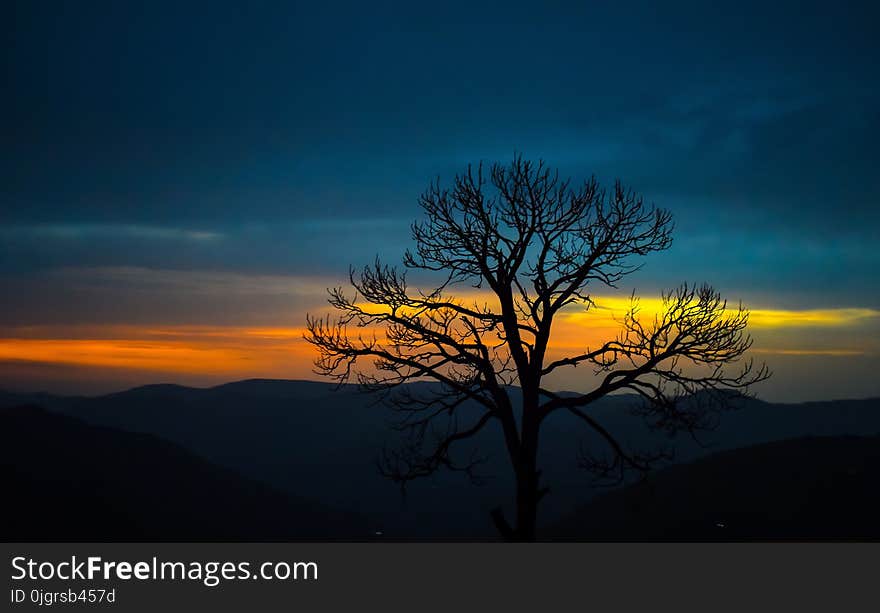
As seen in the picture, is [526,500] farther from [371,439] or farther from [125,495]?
[371,439]

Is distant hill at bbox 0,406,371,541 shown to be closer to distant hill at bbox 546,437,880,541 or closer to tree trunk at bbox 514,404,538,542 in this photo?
distant hill at bbox 546,437,880,541

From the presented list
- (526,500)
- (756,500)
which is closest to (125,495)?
(756,500)

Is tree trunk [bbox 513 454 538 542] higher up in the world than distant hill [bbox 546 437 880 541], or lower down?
higher up

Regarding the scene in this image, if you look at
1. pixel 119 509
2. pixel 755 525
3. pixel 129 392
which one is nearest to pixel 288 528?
pixel 119 509

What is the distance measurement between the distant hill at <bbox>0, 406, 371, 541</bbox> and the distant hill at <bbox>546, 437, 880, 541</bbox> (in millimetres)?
27442

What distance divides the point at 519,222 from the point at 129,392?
477 feet

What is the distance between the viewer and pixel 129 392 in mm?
A: 144000

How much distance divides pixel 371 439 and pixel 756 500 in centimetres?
9120

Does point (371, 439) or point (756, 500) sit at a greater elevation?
point (371, 439)

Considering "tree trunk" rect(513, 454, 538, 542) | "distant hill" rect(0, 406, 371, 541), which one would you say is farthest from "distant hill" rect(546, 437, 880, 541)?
"distant hill" rect(0, 406, 371, 541)

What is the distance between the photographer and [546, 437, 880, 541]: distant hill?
87.9ft

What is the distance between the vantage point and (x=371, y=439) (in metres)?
117
